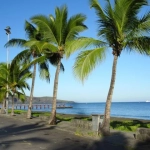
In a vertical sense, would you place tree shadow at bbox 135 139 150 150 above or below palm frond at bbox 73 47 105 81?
below

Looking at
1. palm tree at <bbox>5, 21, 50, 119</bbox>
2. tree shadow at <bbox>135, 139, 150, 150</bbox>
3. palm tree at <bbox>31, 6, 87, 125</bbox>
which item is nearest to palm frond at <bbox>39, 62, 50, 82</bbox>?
palm tree at <bbox>5, 21, 50, 119</bbox>

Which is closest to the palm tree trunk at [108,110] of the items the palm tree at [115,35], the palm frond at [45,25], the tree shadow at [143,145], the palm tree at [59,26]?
the palm tree at [115,35]

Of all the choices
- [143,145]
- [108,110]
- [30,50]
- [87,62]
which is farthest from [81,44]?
[30,50]

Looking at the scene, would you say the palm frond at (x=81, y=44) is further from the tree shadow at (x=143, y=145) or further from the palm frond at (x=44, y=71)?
the palm frond at (x=44, y=71)

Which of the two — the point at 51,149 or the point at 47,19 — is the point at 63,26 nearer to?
the point at 47,19

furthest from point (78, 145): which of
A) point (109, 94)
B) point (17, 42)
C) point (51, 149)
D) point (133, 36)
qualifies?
point (17, 42)

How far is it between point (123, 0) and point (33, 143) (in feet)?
27.1

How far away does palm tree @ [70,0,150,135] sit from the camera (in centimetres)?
1394

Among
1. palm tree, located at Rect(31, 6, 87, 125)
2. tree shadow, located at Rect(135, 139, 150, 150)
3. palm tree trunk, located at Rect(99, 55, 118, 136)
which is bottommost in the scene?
tree shadow, located at Rect(135, 139, 150, 150)

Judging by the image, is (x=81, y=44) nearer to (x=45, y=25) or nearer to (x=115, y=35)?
(x=115, y=35)

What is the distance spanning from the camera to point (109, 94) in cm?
1480

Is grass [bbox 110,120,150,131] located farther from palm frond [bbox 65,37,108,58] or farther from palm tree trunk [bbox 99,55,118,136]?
palm frond [bbox 65,37,108,58]

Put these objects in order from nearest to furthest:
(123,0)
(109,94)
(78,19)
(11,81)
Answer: (123,0)
(109,94)
(78,19)
(11,81)

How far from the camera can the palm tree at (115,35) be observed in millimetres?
13938
